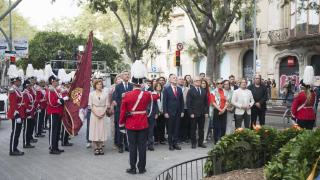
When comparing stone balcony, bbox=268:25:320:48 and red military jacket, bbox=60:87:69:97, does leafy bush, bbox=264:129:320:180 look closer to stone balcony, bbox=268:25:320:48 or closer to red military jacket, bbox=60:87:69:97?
red military jacket, bbox=60:87:69:97

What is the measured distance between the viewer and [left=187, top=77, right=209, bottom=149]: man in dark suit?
1319cm

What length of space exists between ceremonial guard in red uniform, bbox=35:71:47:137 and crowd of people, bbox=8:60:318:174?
0.09ft

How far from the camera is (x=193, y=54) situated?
47.3 meters

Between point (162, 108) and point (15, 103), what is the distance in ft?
12.3

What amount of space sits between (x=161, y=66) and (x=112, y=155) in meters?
46.8

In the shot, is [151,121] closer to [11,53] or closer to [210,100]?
[210,100]

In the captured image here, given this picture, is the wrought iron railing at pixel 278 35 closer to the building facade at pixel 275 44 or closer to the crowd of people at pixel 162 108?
the building facade at pixel 275 44

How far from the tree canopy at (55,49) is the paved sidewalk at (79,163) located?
2827 cm

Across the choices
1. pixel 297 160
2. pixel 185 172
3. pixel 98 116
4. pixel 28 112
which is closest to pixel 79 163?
pixel 98 116

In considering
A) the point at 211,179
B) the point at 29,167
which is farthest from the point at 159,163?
the point at 211,179

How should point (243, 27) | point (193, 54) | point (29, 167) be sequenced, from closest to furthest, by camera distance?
point (29, 167) → point (243, 27) → point (193, 54)

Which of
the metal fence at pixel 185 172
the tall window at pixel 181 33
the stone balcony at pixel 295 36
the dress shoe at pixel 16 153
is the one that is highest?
the tall window at pixel 181 33

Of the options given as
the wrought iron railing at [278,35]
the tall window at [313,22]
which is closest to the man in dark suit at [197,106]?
the tall window at [313,22]

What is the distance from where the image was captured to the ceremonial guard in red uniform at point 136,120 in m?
9.73
